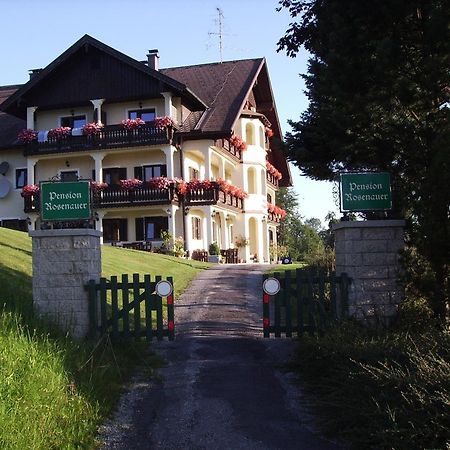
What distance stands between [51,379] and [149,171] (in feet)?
90.0

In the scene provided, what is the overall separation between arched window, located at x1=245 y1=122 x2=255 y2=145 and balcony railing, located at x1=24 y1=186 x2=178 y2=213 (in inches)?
368

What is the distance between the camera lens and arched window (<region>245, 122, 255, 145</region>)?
38.7 m

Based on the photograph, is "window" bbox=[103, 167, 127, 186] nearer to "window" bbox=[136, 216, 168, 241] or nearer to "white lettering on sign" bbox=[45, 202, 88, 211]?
"window" bbox=[136, 216, 168, 241]

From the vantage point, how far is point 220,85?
36.9m

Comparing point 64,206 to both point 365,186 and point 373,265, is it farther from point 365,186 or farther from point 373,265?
point 373,265

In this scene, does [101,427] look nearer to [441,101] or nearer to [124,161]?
[441,101]

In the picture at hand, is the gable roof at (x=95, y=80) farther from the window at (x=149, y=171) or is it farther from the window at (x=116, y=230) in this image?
the window at (x=116, y=230)

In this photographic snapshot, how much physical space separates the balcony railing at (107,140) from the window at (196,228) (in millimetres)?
4913

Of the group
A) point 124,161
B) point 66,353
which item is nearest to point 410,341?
point 66,353

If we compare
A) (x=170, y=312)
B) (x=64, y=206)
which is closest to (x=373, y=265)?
(x=170, y=312)

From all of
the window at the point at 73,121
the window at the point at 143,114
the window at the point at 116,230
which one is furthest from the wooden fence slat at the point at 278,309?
the window at the point at 73,121

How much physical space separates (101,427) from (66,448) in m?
0.81

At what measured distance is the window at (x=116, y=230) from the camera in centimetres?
3316

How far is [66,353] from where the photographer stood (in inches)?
283
